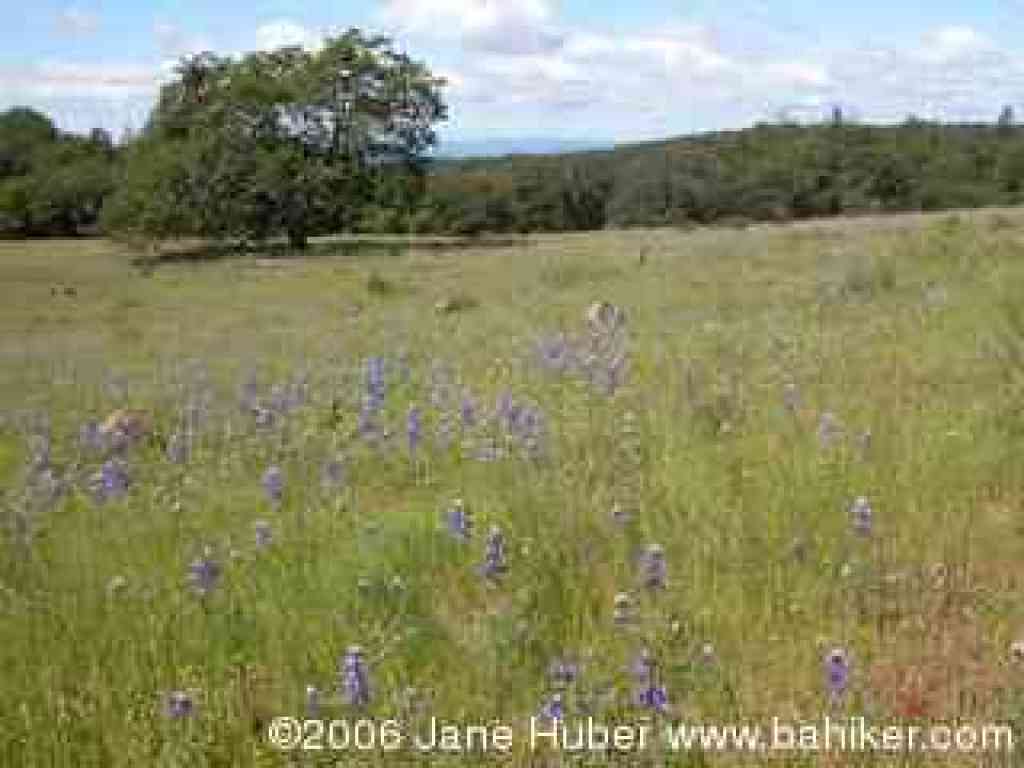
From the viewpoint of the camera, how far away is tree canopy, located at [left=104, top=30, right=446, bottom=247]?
148ft

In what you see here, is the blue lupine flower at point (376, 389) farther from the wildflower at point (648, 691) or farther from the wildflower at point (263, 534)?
the wildflower at point (648, 691)

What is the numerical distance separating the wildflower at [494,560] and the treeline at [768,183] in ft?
238

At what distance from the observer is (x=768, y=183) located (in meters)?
93.8

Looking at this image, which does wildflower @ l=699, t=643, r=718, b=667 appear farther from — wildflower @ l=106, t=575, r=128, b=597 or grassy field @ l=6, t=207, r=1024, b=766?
wildflower @ l=106, t=575, r=128, b=597

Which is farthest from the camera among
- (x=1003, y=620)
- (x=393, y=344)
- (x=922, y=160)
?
(x=922, y=160)

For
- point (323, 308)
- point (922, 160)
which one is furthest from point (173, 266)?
point (922, 160)

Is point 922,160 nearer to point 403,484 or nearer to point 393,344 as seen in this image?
point 393,344

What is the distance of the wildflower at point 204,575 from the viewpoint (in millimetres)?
4402

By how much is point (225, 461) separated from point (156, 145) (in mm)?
44888

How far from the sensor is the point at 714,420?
633cm

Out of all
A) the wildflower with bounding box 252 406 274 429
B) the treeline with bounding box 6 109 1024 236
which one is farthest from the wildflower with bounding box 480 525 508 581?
the treeline with bounding box 6 109 1024 236

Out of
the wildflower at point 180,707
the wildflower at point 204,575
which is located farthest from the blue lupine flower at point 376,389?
the wildflower at point 180,707

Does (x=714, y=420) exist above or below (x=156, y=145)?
below

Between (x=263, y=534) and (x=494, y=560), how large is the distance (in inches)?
42.8
